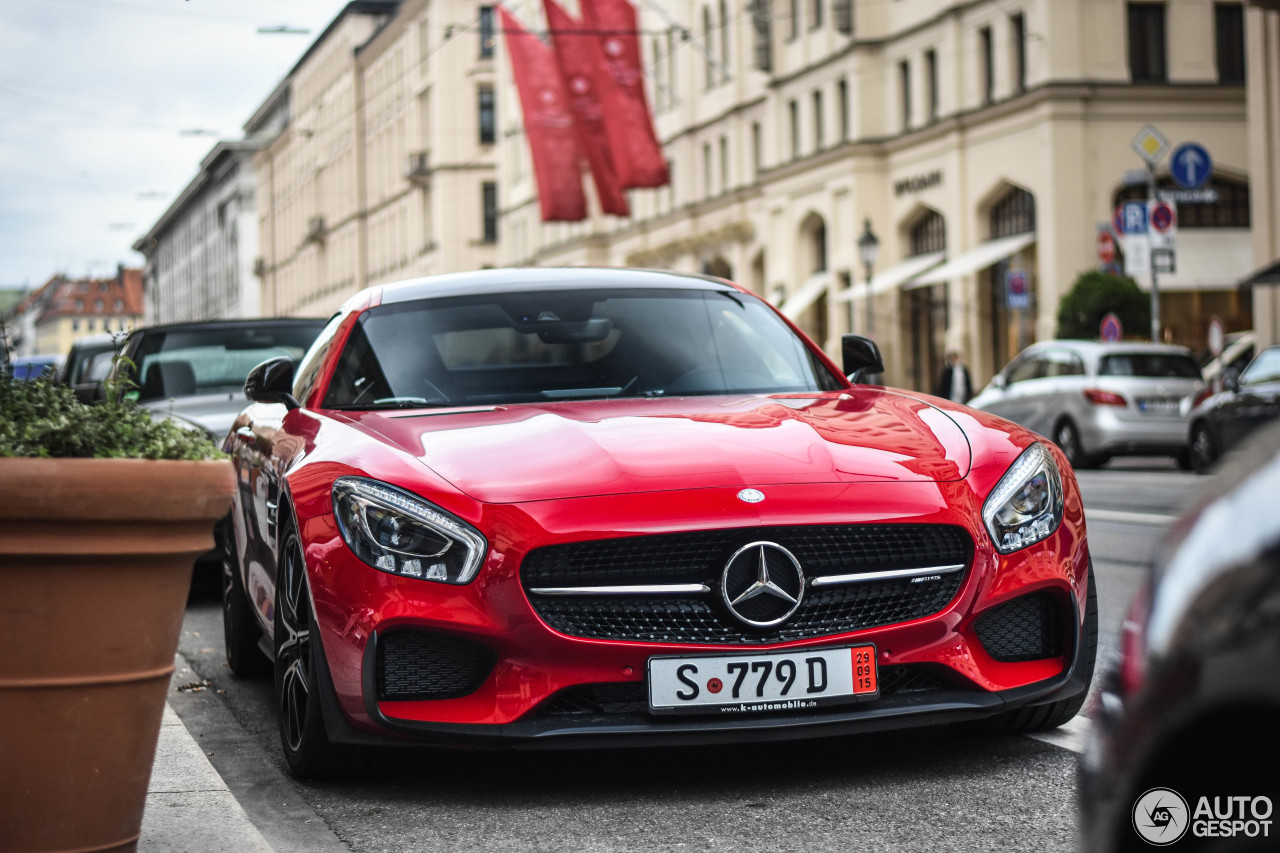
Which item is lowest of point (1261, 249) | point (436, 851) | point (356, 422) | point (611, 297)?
point (436, 851)

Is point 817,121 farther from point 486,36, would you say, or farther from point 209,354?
Answer: point 209,354

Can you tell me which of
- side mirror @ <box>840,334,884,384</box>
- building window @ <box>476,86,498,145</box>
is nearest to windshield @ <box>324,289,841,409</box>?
side mirror @ <box>840,334,884,384</box>

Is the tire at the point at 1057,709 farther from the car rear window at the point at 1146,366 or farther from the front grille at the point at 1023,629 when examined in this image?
the car rear window at the point at 1146,366

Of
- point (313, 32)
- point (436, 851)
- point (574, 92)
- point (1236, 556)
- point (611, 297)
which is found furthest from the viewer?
point (574, 92)

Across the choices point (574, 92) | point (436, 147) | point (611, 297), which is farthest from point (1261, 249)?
point (436, 147)

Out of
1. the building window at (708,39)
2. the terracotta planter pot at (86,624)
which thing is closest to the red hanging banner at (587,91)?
the building window at (708,39)

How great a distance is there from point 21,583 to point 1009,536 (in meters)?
2.45

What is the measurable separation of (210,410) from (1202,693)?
8.85 metres

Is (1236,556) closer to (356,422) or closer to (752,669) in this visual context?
(752,669)

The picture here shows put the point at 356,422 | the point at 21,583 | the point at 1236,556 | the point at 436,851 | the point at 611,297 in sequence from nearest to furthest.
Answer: the point at 1236,556 → the point at 21,583 → the point at 436,851 → the point at 356,422 → the point at 611,297

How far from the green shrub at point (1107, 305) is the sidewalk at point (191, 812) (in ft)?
95.2

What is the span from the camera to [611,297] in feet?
20.3

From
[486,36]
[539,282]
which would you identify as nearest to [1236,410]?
[539,282]

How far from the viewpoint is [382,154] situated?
307 feet
